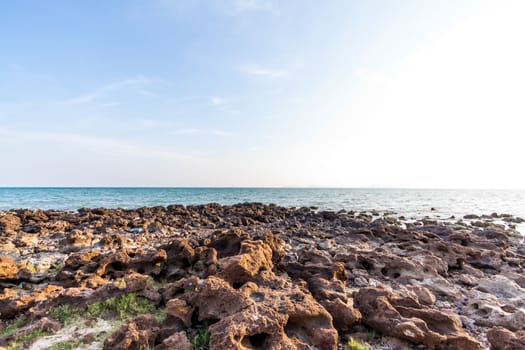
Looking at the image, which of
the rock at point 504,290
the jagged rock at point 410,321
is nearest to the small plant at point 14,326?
the jagged rock at point 410,321

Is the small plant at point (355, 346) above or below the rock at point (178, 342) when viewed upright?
below

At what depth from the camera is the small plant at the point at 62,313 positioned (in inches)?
235

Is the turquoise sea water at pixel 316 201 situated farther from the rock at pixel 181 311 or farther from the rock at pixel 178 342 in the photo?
the rock at pixel 178 342

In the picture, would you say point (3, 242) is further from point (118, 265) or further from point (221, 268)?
point (221, 268)

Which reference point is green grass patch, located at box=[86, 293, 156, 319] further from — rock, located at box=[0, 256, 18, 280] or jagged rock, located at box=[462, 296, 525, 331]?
jagged rock, located at box=[462, 296, 525, 331]

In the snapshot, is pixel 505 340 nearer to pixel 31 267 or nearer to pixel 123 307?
pixel 123 307

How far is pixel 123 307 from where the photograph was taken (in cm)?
645

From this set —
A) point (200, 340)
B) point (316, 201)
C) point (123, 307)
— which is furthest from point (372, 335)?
point (316, 201)

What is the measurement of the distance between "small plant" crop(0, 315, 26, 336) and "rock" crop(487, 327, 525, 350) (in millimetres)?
9450

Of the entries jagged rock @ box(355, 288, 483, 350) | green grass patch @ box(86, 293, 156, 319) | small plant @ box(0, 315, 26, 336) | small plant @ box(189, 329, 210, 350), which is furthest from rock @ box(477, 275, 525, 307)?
small plant @ box(0, 315, 26, 336)

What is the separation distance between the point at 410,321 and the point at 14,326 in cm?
833

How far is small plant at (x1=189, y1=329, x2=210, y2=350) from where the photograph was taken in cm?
483

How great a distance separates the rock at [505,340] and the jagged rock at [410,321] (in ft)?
0.96

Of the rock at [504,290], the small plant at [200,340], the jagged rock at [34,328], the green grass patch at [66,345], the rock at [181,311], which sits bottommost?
the rock at [504,290]
